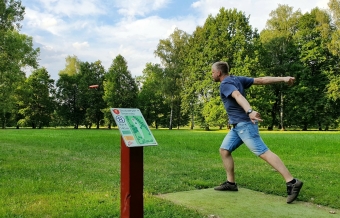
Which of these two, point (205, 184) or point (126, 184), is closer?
point (126, 184)

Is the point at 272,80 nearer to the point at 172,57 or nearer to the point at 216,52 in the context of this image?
the point at 216,52

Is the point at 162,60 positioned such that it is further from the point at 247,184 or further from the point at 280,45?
the point at 247,184

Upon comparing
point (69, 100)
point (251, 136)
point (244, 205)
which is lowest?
point (244, 205)

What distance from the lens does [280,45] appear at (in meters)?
50.0

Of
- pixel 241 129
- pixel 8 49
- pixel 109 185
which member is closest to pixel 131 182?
pixel 241 129

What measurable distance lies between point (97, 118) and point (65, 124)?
6324 mm

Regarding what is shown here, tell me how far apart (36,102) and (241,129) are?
6487cm

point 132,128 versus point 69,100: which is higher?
point 69,100

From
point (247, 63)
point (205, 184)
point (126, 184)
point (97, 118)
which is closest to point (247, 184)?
point (205, 184)

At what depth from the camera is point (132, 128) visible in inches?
138

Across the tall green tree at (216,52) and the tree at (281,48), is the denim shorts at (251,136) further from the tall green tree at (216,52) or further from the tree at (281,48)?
the tree at (281,48)

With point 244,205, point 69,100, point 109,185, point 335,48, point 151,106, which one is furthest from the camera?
point 151,106

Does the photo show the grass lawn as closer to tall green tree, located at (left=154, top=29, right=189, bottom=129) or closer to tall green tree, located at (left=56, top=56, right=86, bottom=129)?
tall green tree, located at (left=154, top=29, right=189, bottom=129)

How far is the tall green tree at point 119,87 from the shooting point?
6156cm
